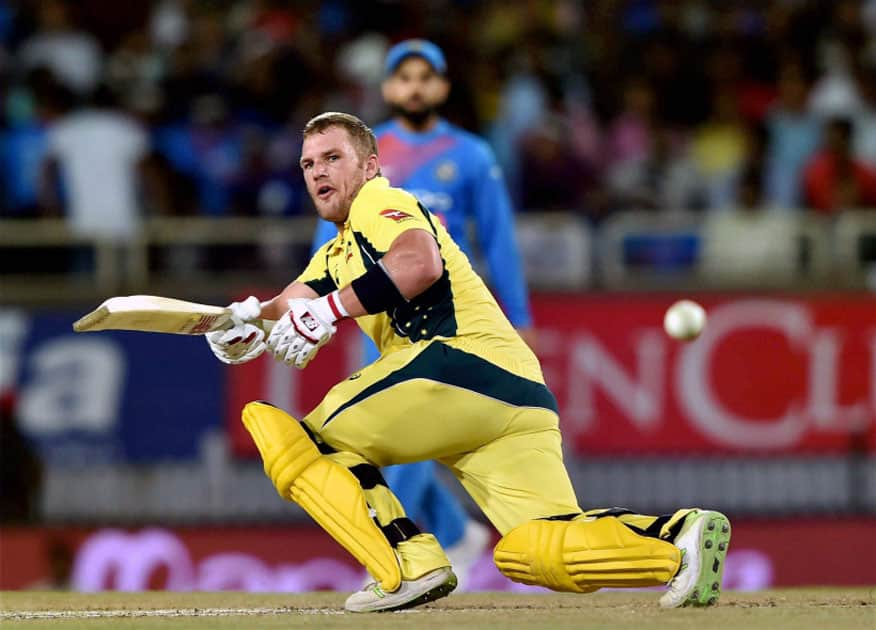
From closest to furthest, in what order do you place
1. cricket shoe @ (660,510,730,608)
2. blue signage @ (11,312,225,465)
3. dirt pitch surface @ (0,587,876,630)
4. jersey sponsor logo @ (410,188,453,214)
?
dirt pitch surface @ (0,587,876,630) < cricket shoe @ (660,510,730,608) < jersey sponsor logo @ (410,188,453,214) < blue signage @ (11,312,225,465)

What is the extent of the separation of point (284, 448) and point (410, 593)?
598mm

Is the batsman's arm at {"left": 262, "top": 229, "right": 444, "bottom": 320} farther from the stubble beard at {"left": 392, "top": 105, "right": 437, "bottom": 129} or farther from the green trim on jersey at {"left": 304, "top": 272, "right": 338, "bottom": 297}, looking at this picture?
the stubble beard at {"left": 392, "top": 105, "right": 437, "bottom": 129}

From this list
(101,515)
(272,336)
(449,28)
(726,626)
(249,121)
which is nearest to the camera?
(726,626)

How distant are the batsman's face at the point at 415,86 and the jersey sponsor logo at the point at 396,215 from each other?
2.24 metres

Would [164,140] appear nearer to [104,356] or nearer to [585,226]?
[104,356]

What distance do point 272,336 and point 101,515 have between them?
5.67 m

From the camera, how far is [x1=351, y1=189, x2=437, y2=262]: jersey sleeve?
219 inches

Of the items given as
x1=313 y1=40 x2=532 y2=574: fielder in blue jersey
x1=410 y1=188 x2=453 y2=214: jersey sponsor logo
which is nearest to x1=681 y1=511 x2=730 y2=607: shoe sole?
x1=313 y1=40 x2=532 y2=574: fielder in blue jersey

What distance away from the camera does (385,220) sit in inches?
220

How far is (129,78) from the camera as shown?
11930 millimetres

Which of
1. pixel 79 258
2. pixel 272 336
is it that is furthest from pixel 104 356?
pixel 272 336

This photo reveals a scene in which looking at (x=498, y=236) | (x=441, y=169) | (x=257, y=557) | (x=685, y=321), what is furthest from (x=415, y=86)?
(x=257, y=557)

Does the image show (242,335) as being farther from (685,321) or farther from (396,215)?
(685,321)

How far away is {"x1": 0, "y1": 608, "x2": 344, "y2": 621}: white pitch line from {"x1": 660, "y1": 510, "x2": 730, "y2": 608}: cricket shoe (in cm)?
108
